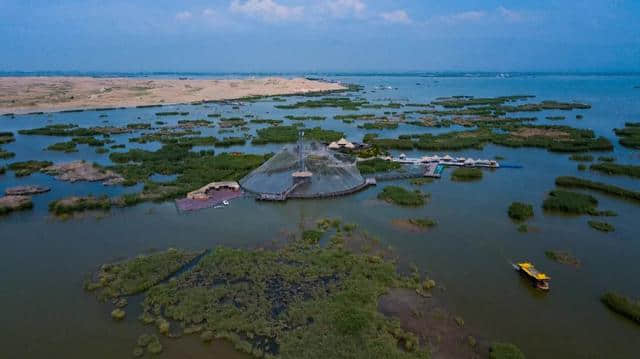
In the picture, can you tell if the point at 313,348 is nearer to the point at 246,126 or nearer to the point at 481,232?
the point at 481,232

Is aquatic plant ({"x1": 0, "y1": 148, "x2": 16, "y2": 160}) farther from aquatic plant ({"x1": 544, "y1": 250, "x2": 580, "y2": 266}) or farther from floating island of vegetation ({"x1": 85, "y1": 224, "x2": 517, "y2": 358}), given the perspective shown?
aquatic plant ({"x1": 544, "y1": 250, "x2": 580, "y2": 266})

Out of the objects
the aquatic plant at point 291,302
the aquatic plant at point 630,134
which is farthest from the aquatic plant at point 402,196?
the aquatic plant at point 630,134

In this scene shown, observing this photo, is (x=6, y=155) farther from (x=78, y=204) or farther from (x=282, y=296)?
(x=282, y=296)

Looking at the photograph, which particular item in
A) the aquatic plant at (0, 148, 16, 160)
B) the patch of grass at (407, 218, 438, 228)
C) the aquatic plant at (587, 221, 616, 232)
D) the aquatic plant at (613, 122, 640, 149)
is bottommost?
the aquatic plant at (0, 148, 16, 160)

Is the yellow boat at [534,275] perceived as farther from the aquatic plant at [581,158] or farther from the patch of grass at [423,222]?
the aquatic plant at [581,158]

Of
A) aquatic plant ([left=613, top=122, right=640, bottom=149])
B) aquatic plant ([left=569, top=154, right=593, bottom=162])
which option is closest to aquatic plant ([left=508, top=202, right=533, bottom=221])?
aquatic plant ([left=569, top=154, right=593, bottom=162])

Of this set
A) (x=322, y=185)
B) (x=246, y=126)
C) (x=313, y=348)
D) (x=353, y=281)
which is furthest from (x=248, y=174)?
(x=246, y=126)
